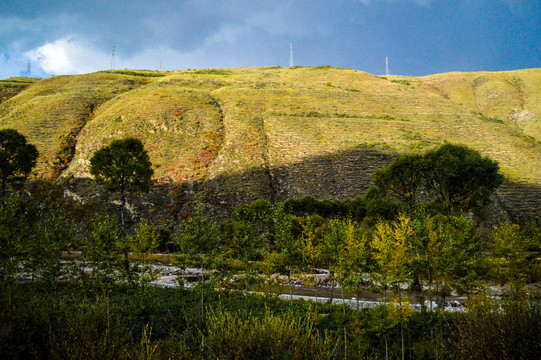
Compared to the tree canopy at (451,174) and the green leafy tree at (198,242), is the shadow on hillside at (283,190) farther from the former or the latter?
the green leafy tree at (198,242)

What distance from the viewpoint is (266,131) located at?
80.2 meters

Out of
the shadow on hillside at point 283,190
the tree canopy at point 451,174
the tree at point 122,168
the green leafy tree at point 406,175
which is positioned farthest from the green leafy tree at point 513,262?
the tree at point 122,168

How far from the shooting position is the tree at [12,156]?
43781 millimetres

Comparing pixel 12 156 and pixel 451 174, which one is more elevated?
pixel 12 156

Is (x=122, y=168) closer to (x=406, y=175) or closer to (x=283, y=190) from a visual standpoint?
(x=283, y=190)

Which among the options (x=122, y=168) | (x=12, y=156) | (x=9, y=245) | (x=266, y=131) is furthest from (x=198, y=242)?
(x=266, y=131)

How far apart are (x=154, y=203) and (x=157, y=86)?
64.8m

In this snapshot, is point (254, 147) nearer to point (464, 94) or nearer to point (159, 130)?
point (159, 130)

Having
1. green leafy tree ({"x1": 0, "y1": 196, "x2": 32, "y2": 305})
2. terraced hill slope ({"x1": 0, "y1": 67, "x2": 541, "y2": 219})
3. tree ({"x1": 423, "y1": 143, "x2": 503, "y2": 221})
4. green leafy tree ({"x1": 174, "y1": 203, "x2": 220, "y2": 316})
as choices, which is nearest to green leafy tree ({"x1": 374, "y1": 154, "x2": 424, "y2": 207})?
tree ({"x1": 423, "y1": 143, "x2": 503, "y2": 221})

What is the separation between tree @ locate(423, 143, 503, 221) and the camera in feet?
141

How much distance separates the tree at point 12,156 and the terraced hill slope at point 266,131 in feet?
55.6

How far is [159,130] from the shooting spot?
3061 inches

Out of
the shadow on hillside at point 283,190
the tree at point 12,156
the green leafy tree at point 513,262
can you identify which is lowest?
the green leafy tree at point 513,262

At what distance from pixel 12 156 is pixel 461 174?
64.9 m
